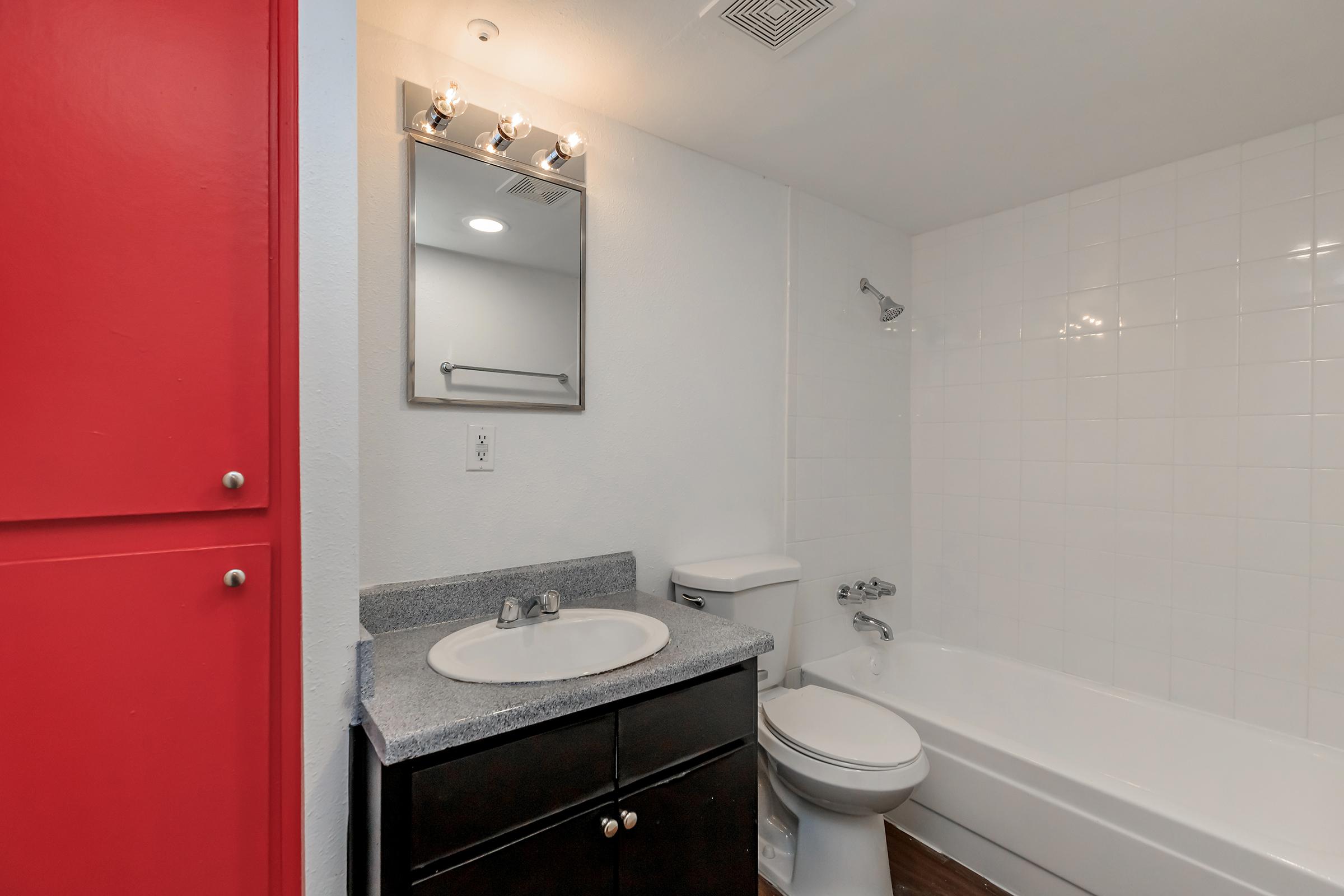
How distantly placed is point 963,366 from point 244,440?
258 cm

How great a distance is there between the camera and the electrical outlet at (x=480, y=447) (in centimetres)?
155

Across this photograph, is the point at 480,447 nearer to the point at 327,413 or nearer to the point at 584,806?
the point at 327,413

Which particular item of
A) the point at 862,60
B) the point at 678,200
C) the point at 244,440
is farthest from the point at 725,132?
the point at 244,440

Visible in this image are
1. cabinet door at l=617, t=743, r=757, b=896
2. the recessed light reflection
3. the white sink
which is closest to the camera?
cabinet door at l=617, t=743, r=757, b=896

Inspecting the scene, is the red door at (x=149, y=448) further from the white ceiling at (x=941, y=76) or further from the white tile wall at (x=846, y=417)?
the white tile wall at (x=846, y=417)

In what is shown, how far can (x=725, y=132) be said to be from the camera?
74.3 inches

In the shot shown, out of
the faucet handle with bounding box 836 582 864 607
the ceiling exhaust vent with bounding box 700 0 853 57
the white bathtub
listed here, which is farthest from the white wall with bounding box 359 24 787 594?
the white bathtub

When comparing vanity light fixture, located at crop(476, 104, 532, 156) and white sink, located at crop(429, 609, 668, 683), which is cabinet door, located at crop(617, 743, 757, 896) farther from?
vanity light fixture, located at crop(476, 104, 532, 156)

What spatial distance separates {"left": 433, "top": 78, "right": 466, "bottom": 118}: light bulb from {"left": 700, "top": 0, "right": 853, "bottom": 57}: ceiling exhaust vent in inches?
22.5

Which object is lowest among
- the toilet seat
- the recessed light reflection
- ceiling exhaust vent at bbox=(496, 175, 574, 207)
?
the toilet seat

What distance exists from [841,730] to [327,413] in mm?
1540

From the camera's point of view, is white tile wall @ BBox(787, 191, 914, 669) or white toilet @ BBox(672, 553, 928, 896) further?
white tile wall @ BBox(787, 191, 914, 669)

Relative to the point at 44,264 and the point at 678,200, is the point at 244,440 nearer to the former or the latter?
the point at 44,264

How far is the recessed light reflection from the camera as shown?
154cm
